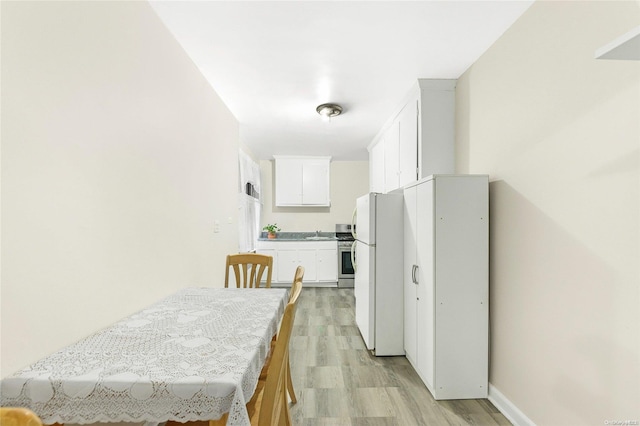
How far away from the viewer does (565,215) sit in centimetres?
159

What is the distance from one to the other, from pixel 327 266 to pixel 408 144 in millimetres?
3150

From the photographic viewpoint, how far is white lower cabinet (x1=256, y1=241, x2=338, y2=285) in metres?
5.66

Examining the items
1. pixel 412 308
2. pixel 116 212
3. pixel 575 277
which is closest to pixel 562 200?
pixel 575 277

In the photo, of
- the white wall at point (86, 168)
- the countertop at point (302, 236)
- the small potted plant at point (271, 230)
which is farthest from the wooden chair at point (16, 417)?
the small potted plant at point (271, 230)

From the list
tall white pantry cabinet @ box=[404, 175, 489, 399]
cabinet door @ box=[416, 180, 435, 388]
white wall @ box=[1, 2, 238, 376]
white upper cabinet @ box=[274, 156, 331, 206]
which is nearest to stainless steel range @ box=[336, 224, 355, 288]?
white upper cabinet @ box=[274, 156, 331, 206]

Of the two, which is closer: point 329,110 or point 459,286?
point 459,286

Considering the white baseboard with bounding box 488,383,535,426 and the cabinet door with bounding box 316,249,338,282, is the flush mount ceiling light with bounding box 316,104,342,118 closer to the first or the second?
the white baseboard with bounding box 488,383,535,426

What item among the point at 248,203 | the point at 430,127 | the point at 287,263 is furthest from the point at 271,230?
the point at 430,127

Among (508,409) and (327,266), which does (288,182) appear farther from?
(508,409)

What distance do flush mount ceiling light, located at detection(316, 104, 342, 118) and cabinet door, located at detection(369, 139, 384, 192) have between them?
105cm

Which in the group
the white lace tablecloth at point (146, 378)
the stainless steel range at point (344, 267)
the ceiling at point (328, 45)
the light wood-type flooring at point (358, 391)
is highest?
the ceiling at point (328, 45)

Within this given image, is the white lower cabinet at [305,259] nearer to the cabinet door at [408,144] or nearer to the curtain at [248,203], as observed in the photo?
the curtain at [248,203]

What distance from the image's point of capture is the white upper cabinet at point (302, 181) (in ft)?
19.5

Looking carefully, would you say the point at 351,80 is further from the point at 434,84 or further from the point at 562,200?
the point at 562,200
